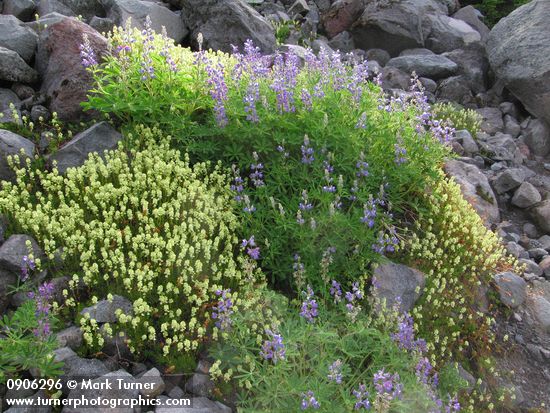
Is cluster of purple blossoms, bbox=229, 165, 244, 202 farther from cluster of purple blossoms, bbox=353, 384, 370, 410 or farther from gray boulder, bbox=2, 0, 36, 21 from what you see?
gray boulder, bbox=2, 0, 36, 21

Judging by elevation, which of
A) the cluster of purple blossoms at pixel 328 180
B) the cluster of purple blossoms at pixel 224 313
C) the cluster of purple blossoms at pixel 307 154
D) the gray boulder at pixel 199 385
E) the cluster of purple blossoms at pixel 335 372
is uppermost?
the cluster of purple blossoms at pixel 307 154

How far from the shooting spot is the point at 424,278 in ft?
21.9

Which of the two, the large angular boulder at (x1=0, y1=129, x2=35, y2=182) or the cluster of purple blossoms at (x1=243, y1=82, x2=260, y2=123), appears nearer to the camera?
the large angular boulder at (x1=0, y1=129, x2=35, y2=182)

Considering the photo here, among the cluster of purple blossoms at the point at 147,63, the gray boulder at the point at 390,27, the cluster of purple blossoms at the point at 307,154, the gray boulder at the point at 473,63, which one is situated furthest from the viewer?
the gray boulder at the point at 390,27

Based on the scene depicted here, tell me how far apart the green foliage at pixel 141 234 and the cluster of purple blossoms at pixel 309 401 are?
1227mm

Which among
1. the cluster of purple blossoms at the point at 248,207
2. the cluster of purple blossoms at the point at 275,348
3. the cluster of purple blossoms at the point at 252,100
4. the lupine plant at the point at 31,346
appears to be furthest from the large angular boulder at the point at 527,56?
the lupine plant at the point at 31,346

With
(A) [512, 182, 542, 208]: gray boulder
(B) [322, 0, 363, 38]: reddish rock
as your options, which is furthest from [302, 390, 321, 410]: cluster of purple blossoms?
(B) [322, 0, 363, 38]: reddish rock

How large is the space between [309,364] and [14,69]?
19.6ft

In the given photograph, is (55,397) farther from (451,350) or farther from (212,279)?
(451,350)

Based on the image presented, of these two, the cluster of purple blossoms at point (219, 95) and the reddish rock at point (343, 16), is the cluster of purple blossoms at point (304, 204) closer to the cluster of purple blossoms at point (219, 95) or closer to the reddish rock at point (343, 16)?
the cluster of purple blossoms at point (219, 95)

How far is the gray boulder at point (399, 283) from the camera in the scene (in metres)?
6.34

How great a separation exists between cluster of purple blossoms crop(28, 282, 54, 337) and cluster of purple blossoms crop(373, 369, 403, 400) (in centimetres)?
272

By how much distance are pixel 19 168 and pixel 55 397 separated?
3134 millimetres

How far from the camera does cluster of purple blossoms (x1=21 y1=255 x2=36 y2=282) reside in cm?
500
